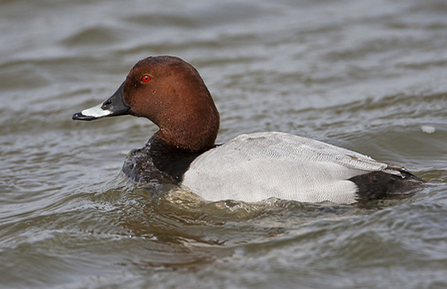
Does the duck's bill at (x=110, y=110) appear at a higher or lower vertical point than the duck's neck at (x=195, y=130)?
higher

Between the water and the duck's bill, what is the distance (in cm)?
58

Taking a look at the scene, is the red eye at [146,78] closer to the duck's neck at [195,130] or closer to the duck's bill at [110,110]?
the duck's bill at [110,110]

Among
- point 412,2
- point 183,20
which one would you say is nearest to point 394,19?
point 412,2

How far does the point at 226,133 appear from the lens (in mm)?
6133

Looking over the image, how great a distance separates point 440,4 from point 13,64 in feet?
23.5

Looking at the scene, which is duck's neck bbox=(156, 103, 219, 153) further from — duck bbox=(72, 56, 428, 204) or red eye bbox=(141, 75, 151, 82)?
red eye bbox=(141, 75, 151, 82)

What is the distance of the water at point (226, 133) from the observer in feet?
10.7

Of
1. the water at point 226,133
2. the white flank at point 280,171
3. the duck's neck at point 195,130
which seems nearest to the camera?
the water at point 226,133

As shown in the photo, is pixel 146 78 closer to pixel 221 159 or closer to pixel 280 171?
pixel 221 159

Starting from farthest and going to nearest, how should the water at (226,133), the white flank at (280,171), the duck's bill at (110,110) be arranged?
the duck's bill at (110,110) < the white flank at (280,171) < the water at (226,133)

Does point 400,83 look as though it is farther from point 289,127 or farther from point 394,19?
point 394,19

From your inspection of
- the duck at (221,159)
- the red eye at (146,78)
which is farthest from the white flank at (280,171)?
the red eye at (146,78)

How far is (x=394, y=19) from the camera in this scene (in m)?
9.60

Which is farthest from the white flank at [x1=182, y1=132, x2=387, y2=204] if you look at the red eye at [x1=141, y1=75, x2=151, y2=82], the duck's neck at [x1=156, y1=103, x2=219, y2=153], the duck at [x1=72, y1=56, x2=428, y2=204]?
the red eye at [x1=141, y1=75, x2=151, y2=82]
